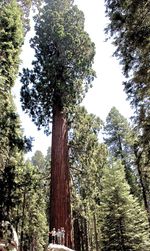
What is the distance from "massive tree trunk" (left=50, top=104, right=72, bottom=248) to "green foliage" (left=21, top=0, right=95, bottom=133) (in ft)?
2.30

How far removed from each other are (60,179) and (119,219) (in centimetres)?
720

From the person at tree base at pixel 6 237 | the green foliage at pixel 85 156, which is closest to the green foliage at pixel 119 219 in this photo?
the green foliage at pixel 85 156

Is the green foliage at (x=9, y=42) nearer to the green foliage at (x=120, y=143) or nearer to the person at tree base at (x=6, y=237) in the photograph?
the person at tree base at (x=6, y=237)

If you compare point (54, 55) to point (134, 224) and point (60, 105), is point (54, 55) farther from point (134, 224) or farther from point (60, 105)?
point (134, 224)

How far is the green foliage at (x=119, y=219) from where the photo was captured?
17.0 meters

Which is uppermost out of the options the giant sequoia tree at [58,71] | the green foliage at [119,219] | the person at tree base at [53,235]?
the giant sequoia tree at [58,71]

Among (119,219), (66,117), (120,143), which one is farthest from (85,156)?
(120,143)

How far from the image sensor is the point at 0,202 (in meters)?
11.1

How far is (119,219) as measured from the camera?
17.6 meters

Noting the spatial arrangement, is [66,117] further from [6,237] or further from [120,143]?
[120,143]

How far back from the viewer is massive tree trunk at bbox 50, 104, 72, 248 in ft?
36.8

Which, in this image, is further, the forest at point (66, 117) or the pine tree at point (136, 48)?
the forest at point (66, 117)

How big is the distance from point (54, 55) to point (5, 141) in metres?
4.47

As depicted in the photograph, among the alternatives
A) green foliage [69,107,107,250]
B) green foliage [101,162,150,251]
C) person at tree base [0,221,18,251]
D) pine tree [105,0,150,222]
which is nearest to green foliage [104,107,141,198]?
green foliage [101,162,150,251]
